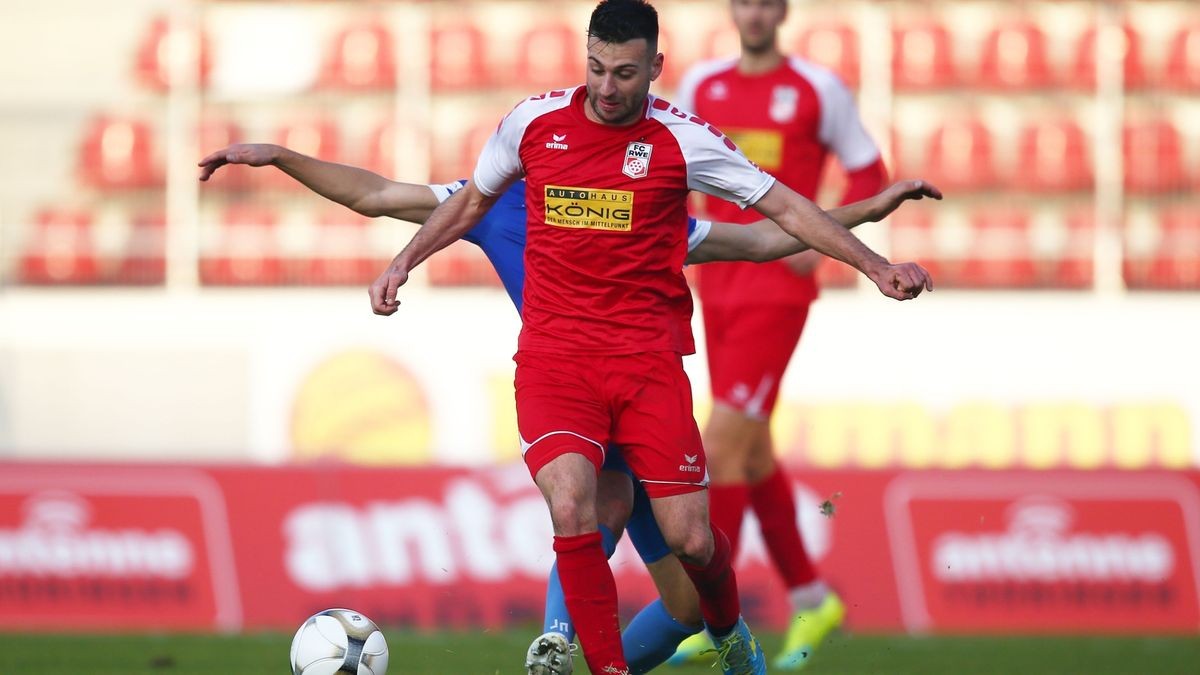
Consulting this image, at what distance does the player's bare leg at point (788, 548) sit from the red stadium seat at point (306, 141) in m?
11.4

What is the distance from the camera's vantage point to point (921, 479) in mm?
10617

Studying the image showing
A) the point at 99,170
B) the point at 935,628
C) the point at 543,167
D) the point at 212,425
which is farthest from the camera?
the point at 99,170

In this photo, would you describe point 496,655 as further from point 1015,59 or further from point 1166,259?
point 1015,59

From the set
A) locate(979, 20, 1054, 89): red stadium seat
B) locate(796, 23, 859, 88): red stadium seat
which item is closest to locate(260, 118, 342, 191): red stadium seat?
locate(796, 23, 859, 88): red stadium seat

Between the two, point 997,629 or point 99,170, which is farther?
point 99,170

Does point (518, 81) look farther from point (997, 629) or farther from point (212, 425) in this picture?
point (997, 629)

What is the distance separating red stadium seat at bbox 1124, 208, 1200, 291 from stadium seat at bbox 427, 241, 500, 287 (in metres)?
6.33

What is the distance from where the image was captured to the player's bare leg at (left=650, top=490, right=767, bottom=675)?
496 cm

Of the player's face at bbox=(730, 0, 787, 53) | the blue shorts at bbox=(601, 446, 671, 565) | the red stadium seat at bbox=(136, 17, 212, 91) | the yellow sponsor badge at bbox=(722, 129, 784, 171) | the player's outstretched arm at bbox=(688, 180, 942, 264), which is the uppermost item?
the red stadium seat at bbox=(136, 17, 212, 91)

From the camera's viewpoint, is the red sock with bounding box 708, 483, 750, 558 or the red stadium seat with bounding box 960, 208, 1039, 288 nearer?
the red sock with bounding box 708, 483, 750, 558

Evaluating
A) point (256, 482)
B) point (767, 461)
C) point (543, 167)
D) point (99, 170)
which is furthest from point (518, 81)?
point (543, 167)

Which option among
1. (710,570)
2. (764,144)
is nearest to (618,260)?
(710,570)

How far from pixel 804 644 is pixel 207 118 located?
1275cm

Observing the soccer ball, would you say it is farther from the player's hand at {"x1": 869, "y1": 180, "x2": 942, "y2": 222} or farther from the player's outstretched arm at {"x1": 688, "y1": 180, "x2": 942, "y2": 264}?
the player's hand at {"x1": 869, "y1": 180, "x2": 942, "y2": 222}
